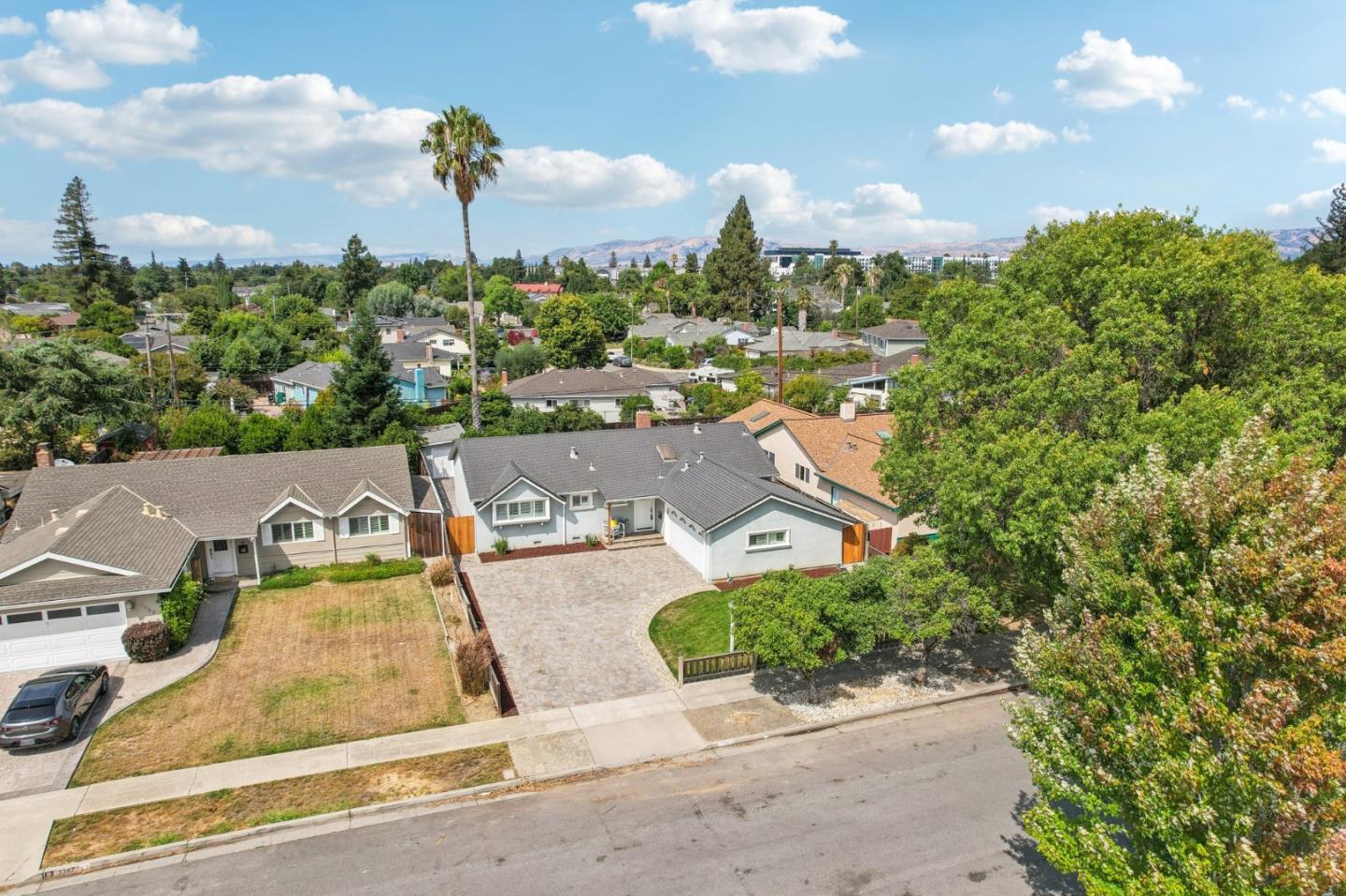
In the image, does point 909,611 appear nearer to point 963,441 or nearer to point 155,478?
point 963,441

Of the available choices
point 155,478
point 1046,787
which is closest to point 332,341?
point 155,478

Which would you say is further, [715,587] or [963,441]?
[715,587]

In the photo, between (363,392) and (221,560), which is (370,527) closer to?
(221,560)

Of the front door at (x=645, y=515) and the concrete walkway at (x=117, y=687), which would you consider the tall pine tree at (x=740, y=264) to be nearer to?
the front door at (x=645, y=515)

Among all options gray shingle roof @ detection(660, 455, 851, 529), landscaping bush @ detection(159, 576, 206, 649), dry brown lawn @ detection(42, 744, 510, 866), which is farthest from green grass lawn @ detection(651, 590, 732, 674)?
landscaping bush @ detection(159, 576, 206, 649)

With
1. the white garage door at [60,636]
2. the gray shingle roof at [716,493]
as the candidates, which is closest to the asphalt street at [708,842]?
the white garage door at [60,636]

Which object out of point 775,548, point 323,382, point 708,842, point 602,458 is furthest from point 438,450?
point 708,842
